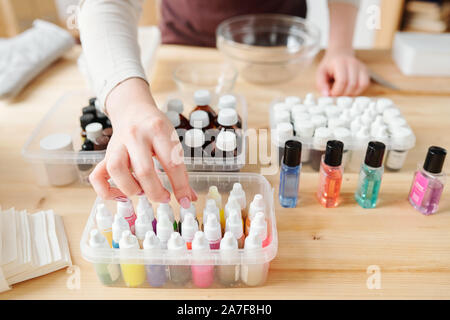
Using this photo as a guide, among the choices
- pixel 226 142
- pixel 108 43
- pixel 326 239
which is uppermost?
pixel 108 43

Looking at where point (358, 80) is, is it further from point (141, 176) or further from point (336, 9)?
point (141, 176)

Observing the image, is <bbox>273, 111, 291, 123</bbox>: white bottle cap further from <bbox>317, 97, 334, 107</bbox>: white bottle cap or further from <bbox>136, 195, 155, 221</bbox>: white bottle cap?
<bbox>136, 195, 155, 221</bbox>: white bottle cap

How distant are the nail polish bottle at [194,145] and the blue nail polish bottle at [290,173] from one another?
138 mm

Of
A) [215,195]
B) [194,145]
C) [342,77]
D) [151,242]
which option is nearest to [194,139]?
[194,145]

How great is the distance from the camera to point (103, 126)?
729mm

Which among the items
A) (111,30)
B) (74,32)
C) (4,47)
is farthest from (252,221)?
(74,32)

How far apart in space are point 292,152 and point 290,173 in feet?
0.15

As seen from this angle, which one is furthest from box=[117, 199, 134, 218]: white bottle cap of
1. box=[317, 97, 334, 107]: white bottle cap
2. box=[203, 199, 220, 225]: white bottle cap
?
box=[317, 97, 334, 107]: white bottle cap

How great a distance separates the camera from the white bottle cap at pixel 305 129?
0.70 meters

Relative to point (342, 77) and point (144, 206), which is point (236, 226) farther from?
point (342, 77)

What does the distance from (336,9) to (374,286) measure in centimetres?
75

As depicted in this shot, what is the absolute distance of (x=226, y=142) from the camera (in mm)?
638

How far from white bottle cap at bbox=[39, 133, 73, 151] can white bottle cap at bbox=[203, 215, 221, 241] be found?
325 millimetres
